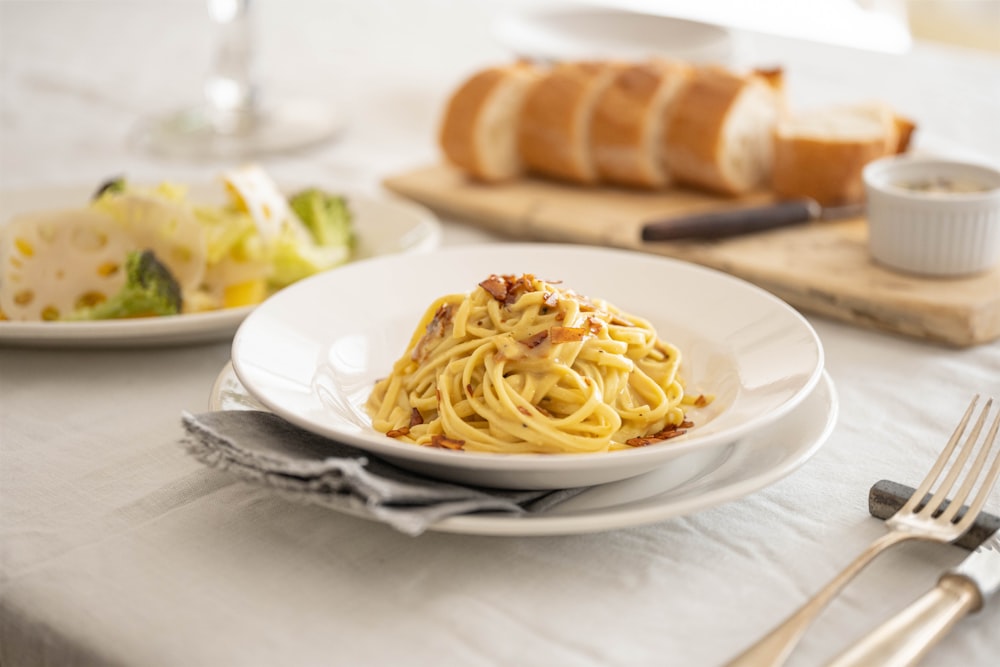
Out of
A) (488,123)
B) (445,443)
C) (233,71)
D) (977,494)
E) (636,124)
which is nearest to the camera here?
(977,494)

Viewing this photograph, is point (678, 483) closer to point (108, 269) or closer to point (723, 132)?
point (108, 269)

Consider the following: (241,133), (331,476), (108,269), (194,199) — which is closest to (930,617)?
(331,476)

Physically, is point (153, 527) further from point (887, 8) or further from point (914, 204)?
point (887, 8)

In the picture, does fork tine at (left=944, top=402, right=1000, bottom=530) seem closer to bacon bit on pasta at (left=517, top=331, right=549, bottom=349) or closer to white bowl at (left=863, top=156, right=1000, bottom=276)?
bacon bit on pasta at (left=517, top=331, right=549, bottom=349)

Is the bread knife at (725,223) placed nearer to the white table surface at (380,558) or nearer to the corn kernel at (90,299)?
the white table surface at (380,558)

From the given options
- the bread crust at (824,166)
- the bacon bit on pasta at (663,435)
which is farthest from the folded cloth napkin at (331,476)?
the bread crust at (824,166)
